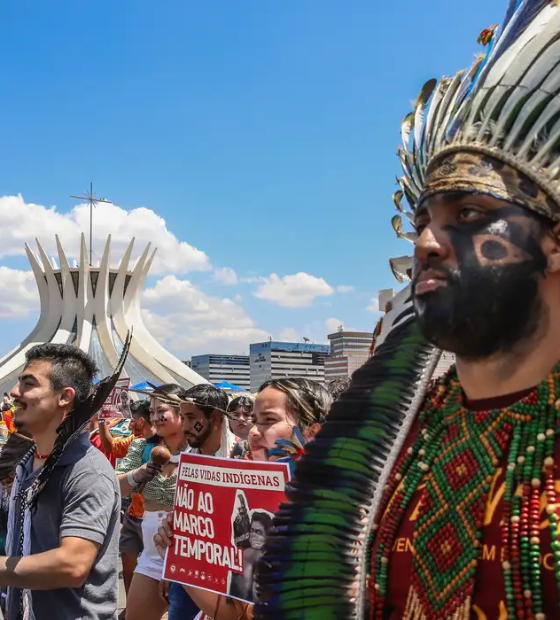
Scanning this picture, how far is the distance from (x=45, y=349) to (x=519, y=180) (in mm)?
2760

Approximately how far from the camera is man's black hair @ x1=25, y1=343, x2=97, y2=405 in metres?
3.39

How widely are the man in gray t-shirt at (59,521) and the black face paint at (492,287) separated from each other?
6.84 ft

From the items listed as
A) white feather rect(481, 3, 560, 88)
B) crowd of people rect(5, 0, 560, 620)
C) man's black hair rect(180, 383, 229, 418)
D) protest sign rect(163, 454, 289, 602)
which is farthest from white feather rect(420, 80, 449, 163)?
man's black hair rect(180, 383, 229, 418)

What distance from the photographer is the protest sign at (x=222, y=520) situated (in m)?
2.59

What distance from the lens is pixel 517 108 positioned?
1.45 m

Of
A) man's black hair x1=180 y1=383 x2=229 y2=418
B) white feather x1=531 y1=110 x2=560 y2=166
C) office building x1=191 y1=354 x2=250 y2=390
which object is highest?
office building x1=191 y1=354 x2=250 y2=390

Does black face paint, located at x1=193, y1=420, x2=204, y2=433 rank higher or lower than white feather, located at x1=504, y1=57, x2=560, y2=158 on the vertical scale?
higher

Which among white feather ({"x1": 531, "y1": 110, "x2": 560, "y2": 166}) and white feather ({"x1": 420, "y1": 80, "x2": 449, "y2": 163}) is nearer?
white feather ({"x1": 531, "y1": 110, "x2": 560, "y2": 166})

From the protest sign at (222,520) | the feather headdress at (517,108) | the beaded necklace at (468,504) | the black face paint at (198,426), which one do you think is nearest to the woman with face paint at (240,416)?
the black face paint at (198,426)

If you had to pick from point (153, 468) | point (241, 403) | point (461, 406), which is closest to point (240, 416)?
point (241, 403)

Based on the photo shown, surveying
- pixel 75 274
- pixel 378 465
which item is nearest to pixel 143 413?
pixel 378 465

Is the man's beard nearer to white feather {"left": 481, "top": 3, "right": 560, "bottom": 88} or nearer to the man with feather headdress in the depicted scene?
the man with feather headdress

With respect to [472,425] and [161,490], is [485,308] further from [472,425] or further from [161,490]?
[161,490]

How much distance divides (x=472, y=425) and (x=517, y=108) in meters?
0.69
